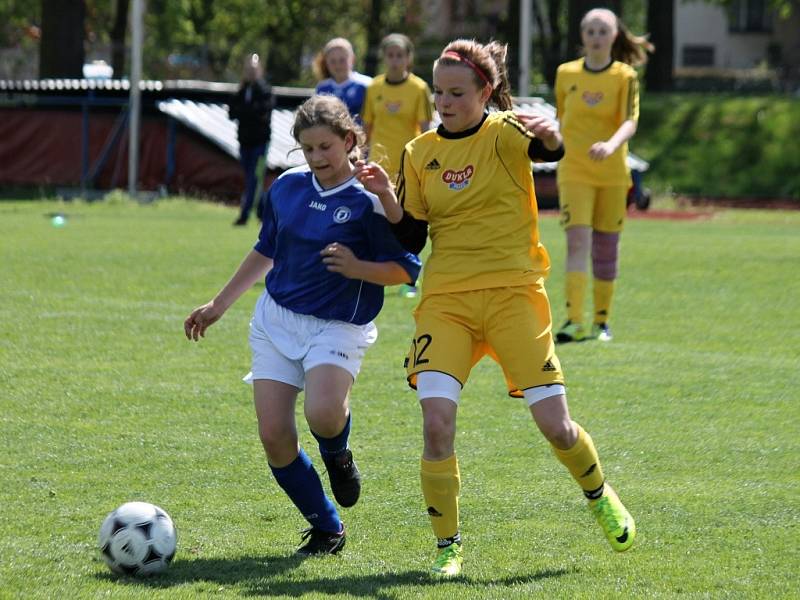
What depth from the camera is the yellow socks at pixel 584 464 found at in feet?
16.3

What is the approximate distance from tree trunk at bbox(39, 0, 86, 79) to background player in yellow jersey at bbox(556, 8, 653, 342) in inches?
817

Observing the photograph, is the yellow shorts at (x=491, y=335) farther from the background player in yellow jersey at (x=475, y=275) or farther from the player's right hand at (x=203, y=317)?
the player's right hand at (x=203, y=317)

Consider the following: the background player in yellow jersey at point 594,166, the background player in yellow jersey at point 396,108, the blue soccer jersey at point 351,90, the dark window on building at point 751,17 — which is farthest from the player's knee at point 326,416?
the dark window on building at point 751,17

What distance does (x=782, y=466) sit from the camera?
20.8 feet

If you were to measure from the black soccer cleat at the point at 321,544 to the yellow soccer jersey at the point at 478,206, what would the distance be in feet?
3.16

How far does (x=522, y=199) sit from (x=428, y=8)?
160 feet

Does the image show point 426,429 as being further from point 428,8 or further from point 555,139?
point 428,8

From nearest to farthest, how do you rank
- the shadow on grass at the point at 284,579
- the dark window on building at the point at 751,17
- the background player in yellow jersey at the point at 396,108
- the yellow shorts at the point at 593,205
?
1. the shadow on grass at the point at 284,579
2. the yellow shorts at the point at 593,205
3. the background player in yellow jersey at the point at 396,108
4. the dark window on building at the point at 751,17

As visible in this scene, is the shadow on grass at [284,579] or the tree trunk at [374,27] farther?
the tree trunk at [374,27]

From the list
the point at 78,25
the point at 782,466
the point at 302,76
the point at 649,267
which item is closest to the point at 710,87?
the point at 302,76

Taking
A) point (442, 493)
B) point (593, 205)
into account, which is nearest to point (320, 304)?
point (442, 493)

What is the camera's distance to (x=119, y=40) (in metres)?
39.1

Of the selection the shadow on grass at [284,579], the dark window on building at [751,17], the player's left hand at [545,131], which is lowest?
the shadow on grass at [284,579]

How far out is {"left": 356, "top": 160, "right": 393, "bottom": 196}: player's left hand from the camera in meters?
4.82
